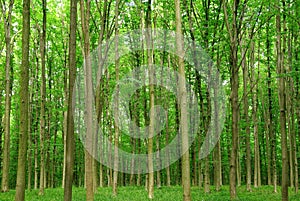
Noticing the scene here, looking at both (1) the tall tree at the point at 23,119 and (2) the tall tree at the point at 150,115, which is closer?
(1) the tall tree at the point at 23,119

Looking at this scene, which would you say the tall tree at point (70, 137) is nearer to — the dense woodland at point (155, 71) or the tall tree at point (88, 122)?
the dense woodland at point (155, 71)

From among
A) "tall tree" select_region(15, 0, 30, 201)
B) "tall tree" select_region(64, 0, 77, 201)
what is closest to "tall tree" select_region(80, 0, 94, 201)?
"tall tree" select_region(64, 0, 77, 201)

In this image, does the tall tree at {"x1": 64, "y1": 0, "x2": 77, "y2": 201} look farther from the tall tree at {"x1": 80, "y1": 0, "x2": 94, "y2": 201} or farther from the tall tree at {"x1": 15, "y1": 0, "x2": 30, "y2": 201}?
the tall tree at {"x1": 15, "y1": 0, "x2": 30, "y2": 201}

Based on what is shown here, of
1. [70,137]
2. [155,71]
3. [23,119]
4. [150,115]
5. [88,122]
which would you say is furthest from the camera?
[155,71]

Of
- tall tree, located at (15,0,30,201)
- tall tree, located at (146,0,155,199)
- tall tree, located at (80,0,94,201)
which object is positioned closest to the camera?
tall tree, located at (15,0,30,201)

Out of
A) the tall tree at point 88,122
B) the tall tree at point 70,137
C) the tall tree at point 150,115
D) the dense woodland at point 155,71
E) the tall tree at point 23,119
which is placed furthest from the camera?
the tall tree at point 150,115

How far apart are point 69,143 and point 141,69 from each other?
15811 millimetres

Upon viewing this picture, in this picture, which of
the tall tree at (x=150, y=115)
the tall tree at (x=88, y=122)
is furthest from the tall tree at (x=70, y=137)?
the tall tree at (x=150, y=115)

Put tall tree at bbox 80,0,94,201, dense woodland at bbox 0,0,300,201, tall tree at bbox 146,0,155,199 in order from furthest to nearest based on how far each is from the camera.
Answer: tall tree at bbox 146,0,155,199 < dense woodland at bbox 0,0,300,201 < tall tree at bbox 80,0,94,201

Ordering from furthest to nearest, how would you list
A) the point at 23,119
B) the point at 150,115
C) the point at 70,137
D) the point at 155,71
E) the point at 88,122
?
the point at 155,71 < the point at 150,115 < the point at 88,122 < the point at 70,137 < the point at 23,119

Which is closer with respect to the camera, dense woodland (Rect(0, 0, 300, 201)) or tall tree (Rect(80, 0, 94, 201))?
tall tree (Rect(80, 0, 94, 201))

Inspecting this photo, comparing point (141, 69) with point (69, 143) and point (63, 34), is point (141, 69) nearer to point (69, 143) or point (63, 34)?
point (63, 34)

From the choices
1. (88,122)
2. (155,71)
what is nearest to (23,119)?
(88,122)

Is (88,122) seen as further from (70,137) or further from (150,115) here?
(150,115)
